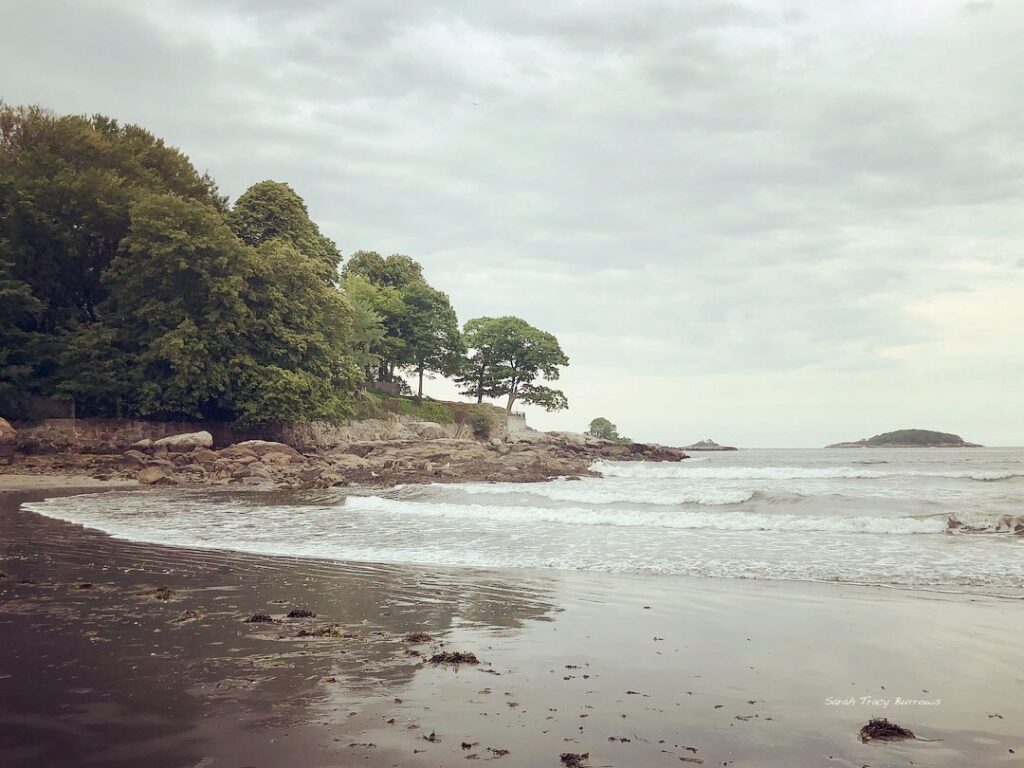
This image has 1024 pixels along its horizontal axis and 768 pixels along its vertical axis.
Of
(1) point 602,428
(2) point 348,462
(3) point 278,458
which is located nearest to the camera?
(3) point 278,458

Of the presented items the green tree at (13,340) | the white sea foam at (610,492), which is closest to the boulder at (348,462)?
the white sea foam at (610,492)

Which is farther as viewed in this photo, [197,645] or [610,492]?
[610,492]

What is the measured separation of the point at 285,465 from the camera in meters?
31.6

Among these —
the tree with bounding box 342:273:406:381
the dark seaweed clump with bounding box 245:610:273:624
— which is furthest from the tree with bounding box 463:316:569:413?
the dark seaweed clump with bounding box 245:610:273:624

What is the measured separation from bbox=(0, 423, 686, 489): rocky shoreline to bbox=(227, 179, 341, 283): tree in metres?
14.5

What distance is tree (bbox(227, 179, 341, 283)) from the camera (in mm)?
45375

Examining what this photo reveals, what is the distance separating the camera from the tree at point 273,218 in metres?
45.4

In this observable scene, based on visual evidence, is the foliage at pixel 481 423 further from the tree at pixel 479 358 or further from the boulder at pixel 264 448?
the boulder at pixel 264 448

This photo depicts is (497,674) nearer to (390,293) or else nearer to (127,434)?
(127,434)

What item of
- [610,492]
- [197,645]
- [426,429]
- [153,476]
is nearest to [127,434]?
[153,476]

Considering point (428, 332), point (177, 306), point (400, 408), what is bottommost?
point (400, 408)

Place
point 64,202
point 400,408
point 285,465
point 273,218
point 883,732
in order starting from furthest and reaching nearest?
1. point 400,408
2. point 273,218
3. point 64,202
4. point 285,465
5. point 883,732

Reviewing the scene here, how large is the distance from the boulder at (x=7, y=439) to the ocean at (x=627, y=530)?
32.6 ft

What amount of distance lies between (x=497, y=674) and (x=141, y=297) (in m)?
35.6
